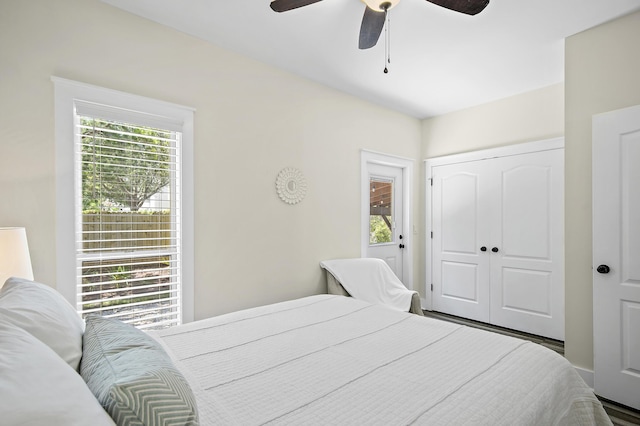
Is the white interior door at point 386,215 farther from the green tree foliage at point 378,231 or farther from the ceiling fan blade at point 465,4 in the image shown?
the ceiling fan blade at point 465,4

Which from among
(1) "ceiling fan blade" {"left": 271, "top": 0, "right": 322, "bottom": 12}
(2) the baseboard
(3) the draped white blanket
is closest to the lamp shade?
(1) "ceiling fan blade" {"left": 271, "top": 0, "right": 322, "bottom": 12}

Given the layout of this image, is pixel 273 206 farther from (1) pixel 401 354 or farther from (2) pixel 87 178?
(1) pixel 401 354

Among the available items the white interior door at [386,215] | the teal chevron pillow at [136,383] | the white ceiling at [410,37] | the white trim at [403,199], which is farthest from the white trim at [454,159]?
the teal chevron pillow at [136,383]

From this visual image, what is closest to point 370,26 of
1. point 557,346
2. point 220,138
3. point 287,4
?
point 287,4

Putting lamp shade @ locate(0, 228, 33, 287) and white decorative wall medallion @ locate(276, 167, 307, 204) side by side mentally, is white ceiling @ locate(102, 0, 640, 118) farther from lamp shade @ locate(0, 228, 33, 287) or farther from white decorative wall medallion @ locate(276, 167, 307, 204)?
lamp shade @ locate(0, 228, 33, 287)

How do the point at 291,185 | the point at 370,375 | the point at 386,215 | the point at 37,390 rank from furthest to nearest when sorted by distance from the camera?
1. the point at 386,215
2. the point at 291,185
3. the point at 370,375
4. the point at 37,390

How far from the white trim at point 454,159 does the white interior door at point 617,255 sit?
1076 mm

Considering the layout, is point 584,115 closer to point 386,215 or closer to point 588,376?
point 588,376

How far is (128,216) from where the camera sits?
2.33 meters

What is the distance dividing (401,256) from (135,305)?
3.28 meters

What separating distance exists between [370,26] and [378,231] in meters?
2.65

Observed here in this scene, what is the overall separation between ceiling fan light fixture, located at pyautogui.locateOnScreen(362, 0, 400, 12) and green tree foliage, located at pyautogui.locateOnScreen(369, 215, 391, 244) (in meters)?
2.53

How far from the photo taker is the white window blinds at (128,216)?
2.17m

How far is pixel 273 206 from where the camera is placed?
308cm
